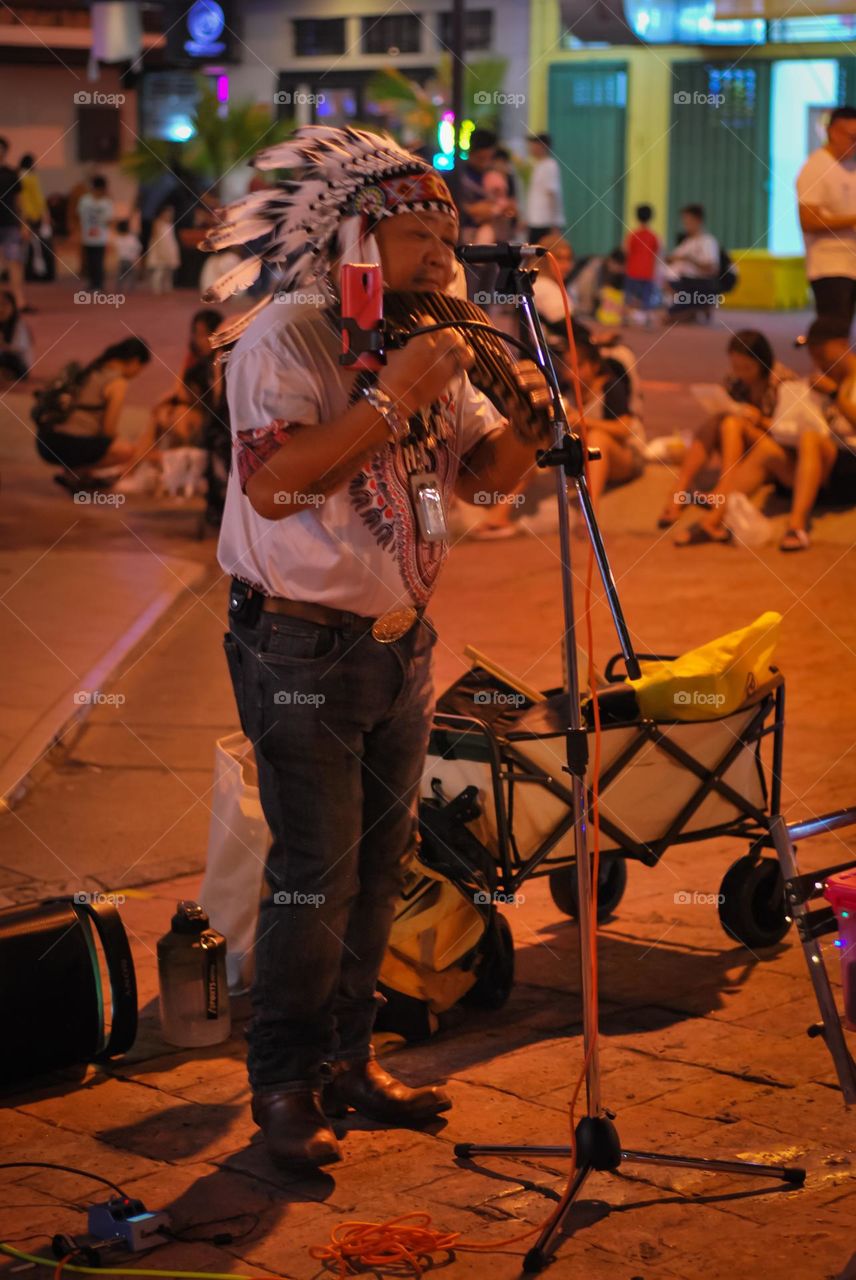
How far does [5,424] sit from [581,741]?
10.2 meters

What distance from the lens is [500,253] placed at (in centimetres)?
300

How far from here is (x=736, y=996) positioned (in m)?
4.16

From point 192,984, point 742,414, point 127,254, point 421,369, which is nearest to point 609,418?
point 742,414

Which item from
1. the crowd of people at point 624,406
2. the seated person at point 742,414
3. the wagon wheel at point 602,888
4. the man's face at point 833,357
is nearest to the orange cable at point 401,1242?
the wagon wheel at point 602,888

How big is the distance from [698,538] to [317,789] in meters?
6.37

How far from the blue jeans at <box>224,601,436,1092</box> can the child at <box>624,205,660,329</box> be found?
643 inches

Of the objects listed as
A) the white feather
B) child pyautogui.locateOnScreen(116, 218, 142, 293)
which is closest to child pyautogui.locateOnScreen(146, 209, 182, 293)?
child pyautogui.locateOnScreen(116, 218, 142, 293)

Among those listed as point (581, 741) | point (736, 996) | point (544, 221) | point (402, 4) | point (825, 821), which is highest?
point (402, 4)

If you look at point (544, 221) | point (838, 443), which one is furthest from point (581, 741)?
point (544, 221)

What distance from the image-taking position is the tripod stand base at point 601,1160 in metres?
2.99

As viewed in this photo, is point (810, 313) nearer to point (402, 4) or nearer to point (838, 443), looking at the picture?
point (402, 4)

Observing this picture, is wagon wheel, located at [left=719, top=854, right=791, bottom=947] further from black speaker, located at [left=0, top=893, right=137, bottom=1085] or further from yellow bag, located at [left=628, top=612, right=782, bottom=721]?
black speaker, located at [left=0, top=893, right=137, bottom=1085]

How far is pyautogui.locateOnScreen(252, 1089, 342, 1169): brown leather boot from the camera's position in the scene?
3172mm

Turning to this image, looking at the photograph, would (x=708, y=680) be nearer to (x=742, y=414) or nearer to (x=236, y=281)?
(x=236, y=281)
